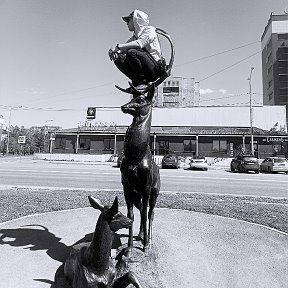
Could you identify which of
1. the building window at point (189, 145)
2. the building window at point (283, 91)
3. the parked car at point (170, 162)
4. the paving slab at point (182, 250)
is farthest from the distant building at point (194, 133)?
the paving slab at point (182, 250)

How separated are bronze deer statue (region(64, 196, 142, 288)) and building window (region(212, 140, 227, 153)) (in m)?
36.8

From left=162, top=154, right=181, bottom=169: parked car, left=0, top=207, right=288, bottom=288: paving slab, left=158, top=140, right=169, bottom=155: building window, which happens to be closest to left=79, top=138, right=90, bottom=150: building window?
left=158, top=140, right=169, bottom=155: building window

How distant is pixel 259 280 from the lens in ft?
12.3

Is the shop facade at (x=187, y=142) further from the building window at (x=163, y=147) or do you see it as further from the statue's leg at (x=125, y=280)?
the statue's leg at (x=125, y=280)

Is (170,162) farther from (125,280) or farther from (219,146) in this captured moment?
(125,280)

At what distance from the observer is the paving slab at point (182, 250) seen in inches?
146

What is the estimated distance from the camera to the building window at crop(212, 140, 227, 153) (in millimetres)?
38094

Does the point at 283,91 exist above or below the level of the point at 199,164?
above

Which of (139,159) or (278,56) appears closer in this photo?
(139,159)

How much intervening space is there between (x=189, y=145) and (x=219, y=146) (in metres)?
4.09

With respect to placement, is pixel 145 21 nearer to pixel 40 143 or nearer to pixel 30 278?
pixel 30 278

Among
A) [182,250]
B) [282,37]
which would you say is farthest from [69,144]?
[282,37]

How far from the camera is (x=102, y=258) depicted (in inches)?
109

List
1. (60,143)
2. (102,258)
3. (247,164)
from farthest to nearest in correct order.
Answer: (60,143) < (247,164) < (102,258)
